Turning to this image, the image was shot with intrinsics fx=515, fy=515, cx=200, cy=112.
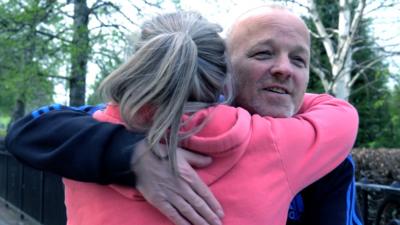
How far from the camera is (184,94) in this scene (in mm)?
1234

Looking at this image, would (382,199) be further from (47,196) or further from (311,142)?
(47,196)

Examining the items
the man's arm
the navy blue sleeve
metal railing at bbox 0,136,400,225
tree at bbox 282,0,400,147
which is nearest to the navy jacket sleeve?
the man's arm

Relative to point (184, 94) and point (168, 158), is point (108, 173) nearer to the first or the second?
point (168, 158)

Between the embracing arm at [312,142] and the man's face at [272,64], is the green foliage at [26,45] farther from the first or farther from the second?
the embracing arm at [312,142]

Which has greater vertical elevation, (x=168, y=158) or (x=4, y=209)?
(x=168, y=158)

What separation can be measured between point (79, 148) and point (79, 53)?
8280 mm

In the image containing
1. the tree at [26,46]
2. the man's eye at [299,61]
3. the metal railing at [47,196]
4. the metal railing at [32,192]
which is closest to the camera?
the man's eye at [299,61]

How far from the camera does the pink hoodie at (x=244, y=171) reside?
1267 mm

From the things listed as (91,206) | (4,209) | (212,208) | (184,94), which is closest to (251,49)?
(184,94)

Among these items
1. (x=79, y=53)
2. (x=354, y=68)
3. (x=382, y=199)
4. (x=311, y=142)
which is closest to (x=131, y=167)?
(x=311, y=142)

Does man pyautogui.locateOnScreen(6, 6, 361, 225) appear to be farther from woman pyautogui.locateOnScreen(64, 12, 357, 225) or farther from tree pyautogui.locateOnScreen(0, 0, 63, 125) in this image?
tree pyautogui.locateOnScreen(0, 0, 63, 125)

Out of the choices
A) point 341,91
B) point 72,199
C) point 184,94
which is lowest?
point 341,91

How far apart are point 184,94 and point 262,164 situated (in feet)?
0.86

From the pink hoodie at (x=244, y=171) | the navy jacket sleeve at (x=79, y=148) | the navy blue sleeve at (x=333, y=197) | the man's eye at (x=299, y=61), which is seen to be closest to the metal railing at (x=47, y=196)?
the navy blue sleeve at (x=333, y=197)
